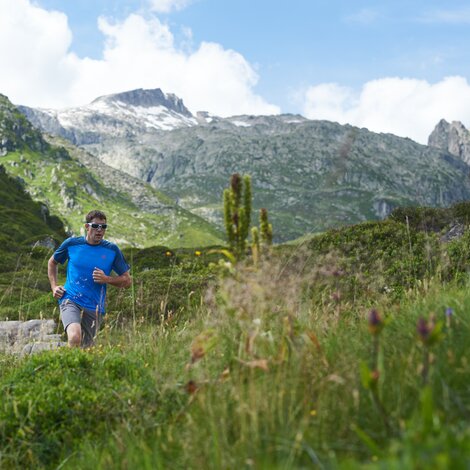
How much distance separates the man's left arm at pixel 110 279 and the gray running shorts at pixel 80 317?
1.94 feet

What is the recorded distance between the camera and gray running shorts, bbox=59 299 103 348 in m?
8.24

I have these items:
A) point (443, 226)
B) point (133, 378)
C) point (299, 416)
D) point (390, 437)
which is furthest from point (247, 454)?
point (443, 226)

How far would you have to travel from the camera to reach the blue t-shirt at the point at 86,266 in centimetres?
865

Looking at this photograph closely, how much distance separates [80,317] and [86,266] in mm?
998

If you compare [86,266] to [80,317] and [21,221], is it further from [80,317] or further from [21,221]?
[21,221]

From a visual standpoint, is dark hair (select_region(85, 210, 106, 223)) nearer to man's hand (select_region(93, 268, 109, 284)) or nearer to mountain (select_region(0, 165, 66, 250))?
man's hand (select_region(93, 268, 109, 284))

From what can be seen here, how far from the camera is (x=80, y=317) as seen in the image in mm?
8180

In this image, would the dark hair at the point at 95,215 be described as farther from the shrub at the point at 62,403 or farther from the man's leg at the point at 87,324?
the shrub at the point at 62,403

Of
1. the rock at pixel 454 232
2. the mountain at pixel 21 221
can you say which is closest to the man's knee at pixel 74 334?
the rock at pixel 454 232

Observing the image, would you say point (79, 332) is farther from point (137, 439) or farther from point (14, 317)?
point (14, 317)

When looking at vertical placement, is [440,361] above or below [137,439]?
above

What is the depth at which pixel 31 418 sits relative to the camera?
14.7 feet

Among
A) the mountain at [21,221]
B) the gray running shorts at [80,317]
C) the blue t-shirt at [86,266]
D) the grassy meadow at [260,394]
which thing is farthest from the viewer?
the mountain at [21,221]

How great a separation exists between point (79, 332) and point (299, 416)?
5659mm
